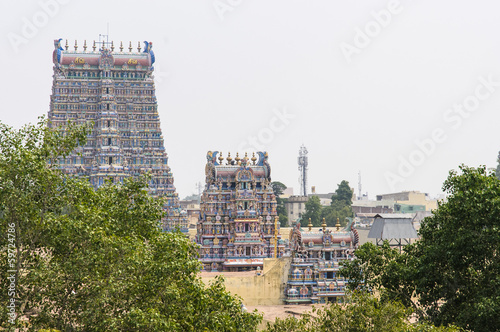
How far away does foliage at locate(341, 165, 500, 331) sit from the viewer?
87.6 ft

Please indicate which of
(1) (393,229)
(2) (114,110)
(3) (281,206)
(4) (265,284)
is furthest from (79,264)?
(3) (281,206)

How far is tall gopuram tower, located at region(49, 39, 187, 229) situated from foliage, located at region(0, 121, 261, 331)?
50.3 meters

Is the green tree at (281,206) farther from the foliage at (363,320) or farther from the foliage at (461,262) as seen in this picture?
the foliage at (363,320)

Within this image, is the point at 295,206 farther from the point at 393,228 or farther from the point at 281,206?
the point at 393,228

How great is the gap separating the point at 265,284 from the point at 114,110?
33.0 metres

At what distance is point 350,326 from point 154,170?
5413 cm

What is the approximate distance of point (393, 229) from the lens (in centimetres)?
5566

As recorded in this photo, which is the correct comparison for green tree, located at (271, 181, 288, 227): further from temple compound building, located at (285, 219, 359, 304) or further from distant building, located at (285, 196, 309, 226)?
temple compound building, located at (285, 219, 359, 304)

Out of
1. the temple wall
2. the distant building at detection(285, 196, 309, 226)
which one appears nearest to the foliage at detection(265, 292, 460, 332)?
the temple wall

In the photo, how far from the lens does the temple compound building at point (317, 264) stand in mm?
49562

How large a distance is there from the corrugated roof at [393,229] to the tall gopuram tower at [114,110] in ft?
80.1

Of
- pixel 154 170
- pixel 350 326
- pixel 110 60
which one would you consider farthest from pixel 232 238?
pixel 350 326

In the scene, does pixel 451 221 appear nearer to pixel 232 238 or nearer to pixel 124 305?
pixel 124 305

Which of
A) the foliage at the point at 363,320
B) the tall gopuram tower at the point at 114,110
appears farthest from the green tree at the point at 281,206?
the foliage at the point at 363,320
